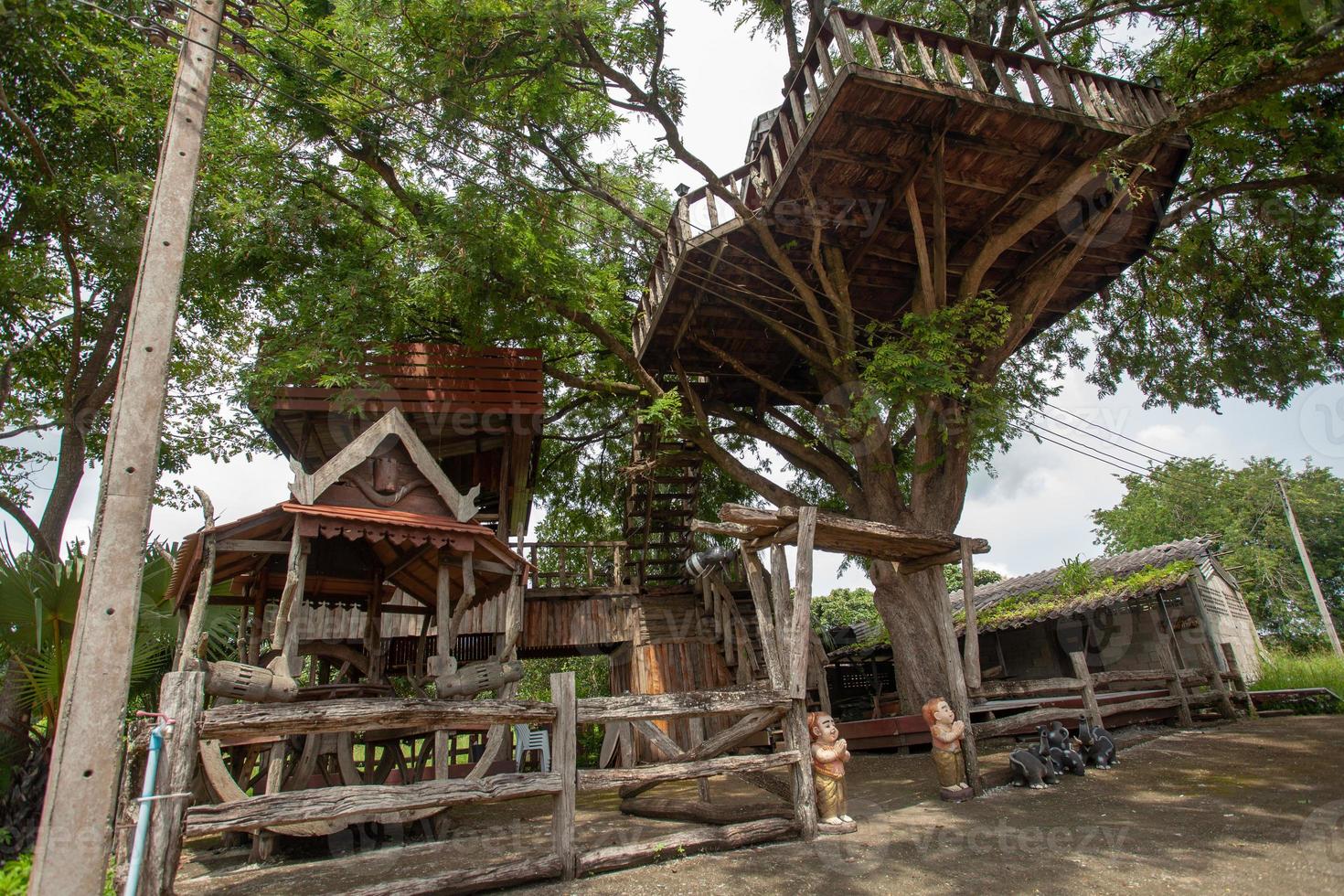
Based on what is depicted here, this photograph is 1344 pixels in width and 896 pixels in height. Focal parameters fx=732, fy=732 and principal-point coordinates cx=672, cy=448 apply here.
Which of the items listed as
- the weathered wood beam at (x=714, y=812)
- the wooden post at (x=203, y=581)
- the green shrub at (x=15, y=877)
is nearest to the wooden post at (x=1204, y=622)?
the weathered wood beam at (x=714, y=812)

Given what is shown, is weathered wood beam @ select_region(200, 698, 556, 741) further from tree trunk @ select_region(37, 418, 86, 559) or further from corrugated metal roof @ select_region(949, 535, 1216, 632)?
corrugated metal roof @ select_region(949, 535, 1216, 632)

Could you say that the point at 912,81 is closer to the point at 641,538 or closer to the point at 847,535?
the point at 847,535

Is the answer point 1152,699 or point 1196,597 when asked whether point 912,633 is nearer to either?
point 1152,699

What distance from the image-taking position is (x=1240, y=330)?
44.7 ft

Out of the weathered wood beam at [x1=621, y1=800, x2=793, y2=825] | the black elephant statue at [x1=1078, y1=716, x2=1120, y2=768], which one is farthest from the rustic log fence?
the weathered wood beam at [x1=621, y1=800, x2=793, y2=825]

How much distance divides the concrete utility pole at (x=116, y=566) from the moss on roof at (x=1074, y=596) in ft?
44.0

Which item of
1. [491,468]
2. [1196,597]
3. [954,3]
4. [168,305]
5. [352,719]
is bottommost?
[352,719]

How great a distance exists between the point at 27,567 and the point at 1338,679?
2143 cm

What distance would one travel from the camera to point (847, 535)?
7887 millimetres

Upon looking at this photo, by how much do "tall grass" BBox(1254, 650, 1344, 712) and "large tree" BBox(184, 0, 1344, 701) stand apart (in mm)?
6115

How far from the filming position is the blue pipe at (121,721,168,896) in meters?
3.96

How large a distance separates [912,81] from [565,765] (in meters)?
8.98

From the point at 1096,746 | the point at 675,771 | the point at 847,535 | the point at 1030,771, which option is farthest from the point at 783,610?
the point at 1096,746

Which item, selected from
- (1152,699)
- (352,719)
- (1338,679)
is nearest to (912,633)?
(1152,699)
